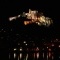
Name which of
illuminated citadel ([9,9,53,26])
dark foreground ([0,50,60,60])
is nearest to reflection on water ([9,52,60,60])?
dark foreground ([0,50,60,60])

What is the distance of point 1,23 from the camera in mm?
5184

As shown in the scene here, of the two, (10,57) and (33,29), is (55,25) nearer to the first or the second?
(33,29)

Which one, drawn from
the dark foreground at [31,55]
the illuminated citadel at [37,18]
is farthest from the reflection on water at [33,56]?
the illuminated citadel at [37,18]

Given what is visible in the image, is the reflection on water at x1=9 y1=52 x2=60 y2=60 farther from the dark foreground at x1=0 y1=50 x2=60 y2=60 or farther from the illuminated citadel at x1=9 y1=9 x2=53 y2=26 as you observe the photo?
the illuminated citadel at x1=9 y1=9 x2=53 y2=26

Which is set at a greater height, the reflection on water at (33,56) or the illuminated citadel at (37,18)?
the illuminated citadel at (37,18)

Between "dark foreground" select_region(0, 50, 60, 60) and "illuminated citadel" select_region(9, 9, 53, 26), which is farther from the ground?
"illuminated citadel" select_region(9, 9, 53, 26)

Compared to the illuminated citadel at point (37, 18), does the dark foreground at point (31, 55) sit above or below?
below

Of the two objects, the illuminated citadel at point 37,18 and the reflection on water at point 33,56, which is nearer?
the reflection on water at point 33,56

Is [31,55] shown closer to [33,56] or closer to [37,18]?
[33,56]

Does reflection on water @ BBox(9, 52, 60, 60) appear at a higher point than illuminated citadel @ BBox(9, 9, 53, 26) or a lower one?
lower

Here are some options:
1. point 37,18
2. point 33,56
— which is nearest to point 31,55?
point 33,56

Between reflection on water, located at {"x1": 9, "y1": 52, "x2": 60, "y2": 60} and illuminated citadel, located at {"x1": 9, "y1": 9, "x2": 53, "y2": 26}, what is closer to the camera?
reflection on water, located at {"x1": 9, "y1": 52, "x2": 60, "y2": 60}

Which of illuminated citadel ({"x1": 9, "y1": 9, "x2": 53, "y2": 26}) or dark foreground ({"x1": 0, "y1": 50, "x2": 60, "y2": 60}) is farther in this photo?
illuminated citadel ({"x1": 9, "y1": 9, "x2": 53, "y2": 26})

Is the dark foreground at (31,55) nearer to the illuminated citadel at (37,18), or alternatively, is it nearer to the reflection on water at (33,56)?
the reflection on water at (33,56)
